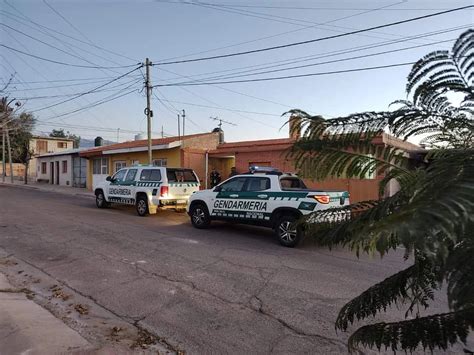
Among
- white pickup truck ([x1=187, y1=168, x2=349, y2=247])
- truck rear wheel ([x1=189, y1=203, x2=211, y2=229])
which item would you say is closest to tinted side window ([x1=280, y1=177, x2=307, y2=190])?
white pickup truck ([x1=187, y1=168, x2=349, y2=247])

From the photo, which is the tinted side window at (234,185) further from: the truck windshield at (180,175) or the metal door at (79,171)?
the metal door at (79,171)

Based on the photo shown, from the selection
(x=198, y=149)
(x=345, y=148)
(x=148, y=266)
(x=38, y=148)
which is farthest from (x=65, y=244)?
(x=38, y=148)

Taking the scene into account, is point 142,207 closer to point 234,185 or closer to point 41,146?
point 234,185

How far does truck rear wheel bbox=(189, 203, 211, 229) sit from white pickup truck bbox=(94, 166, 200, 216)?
9.38 ft

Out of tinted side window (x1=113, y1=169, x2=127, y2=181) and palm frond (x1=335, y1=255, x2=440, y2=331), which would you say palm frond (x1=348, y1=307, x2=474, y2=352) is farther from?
tinted side window (x1=113, y1=169, x2=127, y2=181)

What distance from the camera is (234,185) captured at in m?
10.5

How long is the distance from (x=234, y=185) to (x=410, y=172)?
9104 mm

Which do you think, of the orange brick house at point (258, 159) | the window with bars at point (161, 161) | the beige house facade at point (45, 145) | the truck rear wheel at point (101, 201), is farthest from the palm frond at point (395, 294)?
the beige house facade at point (45, 145)

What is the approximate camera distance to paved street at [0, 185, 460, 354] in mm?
4098

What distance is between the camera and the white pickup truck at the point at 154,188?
1398cm

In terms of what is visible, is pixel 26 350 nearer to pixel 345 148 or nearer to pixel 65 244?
pixel 345 148

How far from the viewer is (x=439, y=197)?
0.73 meters

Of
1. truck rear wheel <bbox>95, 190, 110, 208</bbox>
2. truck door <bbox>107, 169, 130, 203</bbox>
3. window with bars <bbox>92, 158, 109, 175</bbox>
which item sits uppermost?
window with bars <bbox>92, 158, 109, 175</bbox>

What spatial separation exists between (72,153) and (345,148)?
34.9m
